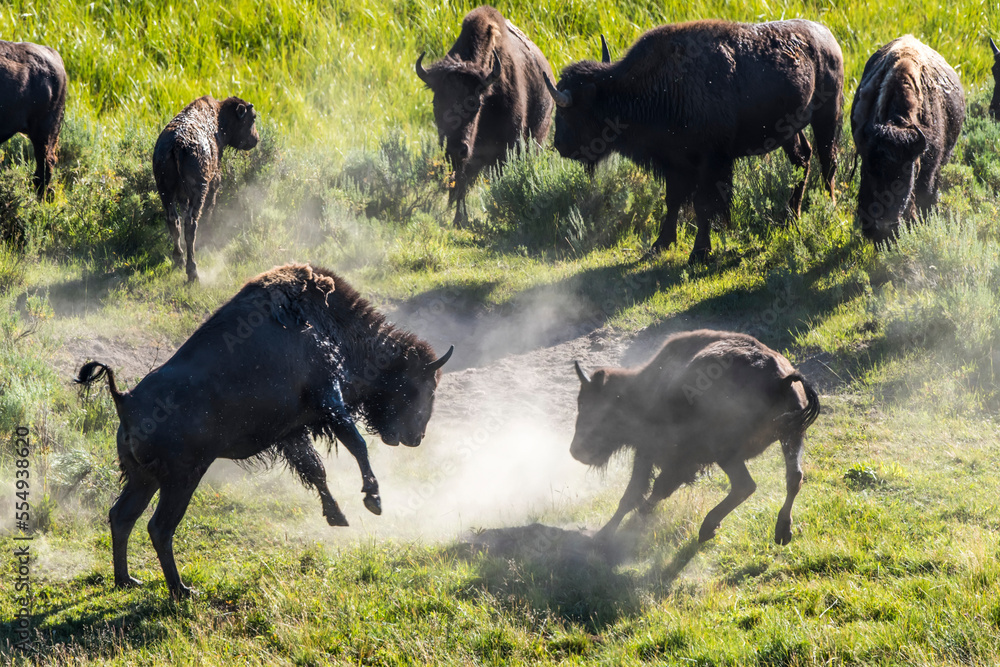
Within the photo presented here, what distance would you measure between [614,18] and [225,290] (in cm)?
1287

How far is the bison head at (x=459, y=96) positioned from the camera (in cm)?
1145

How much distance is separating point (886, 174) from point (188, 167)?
694 cm

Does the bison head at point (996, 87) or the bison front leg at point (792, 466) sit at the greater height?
the bison head at point (996, 87)

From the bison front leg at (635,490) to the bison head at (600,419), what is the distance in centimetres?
18

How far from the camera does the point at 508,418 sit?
7871 mm

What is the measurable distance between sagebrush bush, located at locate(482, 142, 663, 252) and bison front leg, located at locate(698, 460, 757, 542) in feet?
19.6

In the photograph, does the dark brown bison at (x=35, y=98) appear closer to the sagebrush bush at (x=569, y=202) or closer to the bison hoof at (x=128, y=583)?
the sagebrush bush at (x=569, y=202)

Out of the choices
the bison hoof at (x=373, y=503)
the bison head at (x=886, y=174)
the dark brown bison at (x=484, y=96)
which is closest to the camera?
the bison hoof at (x=373, y=503)

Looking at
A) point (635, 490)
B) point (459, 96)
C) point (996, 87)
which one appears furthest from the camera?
point (996, 87)

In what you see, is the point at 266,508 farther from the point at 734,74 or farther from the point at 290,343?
the point at 734,74

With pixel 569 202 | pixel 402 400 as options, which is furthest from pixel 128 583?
pixel 569 202

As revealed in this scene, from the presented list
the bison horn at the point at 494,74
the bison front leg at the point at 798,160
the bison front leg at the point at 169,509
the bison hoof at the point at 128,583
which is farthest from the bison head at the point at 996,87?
the bison hoof at the point at 128,583

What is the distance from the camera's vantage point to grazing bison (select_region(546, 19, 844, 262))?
32.3 feet

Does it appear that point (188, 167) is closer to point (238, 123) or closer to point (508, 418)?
point (238, 123)
